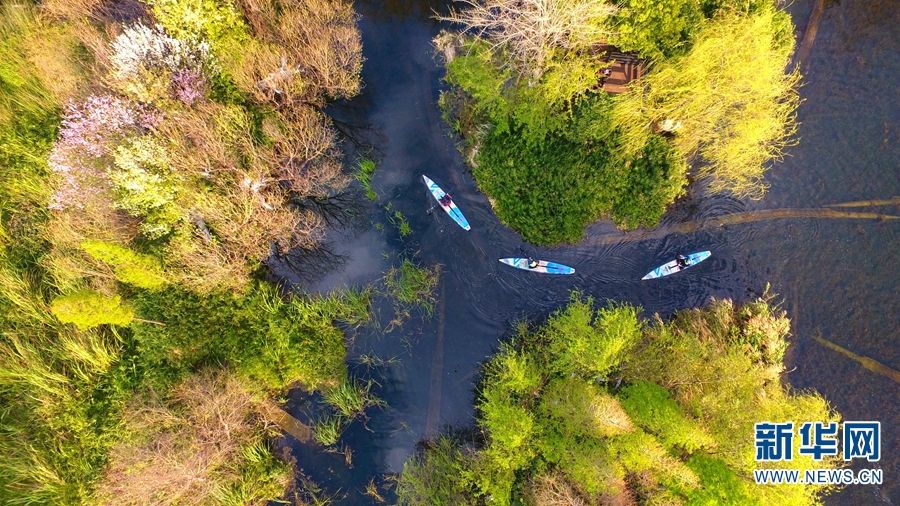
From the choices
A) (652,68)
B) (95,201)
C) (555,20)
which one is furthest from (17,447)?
(652,68)

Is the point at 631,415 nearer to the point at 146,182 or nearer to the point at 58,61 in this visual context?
the point at 146,182

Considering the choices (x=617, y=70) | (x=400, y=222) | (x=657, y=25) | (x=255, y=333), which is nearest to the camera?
(x=657, y=25)

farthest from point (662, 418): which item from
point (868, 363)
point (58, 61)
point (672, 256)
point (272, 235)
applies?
point (58, 61)

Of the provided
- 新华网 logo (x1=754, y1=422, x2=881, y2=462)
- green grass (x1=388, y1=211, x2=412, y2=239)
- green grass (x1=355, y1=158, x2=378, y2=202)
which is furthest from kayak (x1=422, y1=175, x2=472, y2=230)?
新华网 logo (x1=754, y1=422, x2=881, y2=462)

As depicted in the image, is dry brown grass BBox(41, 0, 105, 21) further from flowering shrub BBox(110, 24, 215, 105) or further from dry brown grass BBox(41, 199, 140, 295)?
dry brown grass BBox(41, 199, 140, 295)

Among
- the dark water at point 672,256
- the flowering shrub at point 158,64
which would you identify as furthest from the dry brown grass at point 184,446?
the flowering shrub at point 158,64

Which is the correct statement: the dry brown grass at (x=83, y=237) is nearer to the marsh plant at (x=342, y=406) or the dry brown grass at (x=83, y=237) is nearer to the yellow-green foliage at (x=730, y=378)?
the marsh plant at (x=342, y=406)
